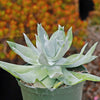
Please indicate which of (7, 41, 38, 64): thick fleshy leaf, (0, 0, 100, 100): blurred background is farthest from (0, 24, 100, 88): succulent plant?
(0, 0, 100, 100): blurred background

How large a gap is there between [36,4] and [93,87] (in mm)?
939

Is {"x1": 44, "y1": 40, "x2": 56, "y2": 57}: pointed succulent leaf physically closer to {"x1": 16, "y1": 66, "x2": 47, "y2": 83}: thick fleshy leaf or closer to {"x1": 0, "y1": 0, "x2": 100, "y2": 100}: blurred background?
{"x1": 16, "y1": 66, "x2": 47, "y2": 83}: thick fleshy leaf

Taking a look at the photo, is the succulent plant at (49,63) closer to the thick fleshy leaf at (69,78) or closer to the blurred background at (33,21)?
the thick fleshy leaf at (69,78)

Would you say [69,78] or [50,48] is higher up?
[50,48]

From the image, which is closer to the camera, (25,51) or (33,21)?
(25,51)

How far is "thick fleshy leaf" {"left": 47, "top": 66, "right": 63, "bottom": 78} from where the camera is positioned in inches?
32.1

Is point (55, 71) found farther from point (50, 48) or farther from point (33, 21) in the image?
point (33, 21)

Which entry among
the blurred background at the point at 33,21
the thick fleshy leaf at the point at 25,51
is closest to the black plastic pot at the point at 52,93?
the thick fleshy leaf at the point at 25,51

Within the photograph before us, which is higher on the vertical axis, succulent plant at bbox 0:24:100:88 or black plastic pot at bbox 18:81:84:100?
succulent plant at bbox 0:24:100:88

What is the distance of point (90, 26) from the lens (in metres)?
3.01

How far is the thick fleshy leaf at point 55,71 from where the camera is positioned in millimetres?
816

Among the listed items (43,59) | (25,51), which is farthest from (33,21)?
(43,59)

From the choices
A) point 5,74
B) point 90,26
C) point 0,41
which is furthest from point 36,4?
point 90,26

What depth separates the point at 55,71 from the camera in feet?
2.78
